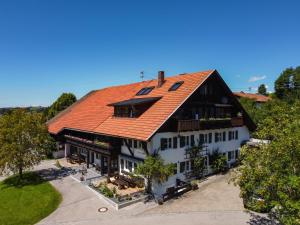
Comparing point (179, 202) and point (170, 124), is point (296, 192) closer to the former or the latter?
point (179, 202)

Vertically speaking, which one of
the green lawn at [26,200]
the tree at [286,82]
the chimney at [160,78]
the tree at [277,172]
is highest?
the tree at [286,82]

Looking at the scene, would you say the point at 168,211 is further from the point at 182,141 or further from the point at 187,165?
the point at 182,141

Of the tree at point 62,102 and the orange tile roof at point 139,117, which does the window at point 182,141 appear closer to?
the orange tile roof at point 139,117

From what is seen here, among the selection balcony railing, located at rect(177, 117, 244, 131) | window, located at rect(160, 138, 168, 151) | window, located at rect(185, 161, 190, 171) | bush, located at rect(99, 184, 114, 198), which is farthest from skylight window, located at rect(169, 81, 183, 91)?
bush, located at rect(99, 184, 114, 198)

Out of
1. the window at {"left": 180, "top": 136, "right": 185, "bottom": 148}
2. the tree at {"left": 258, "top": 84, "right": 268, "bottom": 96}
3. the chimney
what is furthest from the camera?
the tree at {"left": 258, "top": 84, "right": 268, "bottom": 96}

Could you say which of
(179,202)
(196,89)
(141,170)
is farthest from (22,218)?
(196,89)

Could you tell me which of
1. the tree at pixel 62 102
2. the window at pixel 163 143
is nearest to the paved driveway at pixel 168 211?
the window at pixel 163 143

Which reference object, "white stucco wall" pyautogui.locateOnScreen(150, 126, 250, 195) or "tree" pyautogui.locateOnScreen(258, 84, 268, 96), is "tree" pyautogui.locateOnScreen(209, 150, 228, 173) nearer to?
"white stucco wall" pyautogui.locateOnScreen(150, 126, 250, 195)
